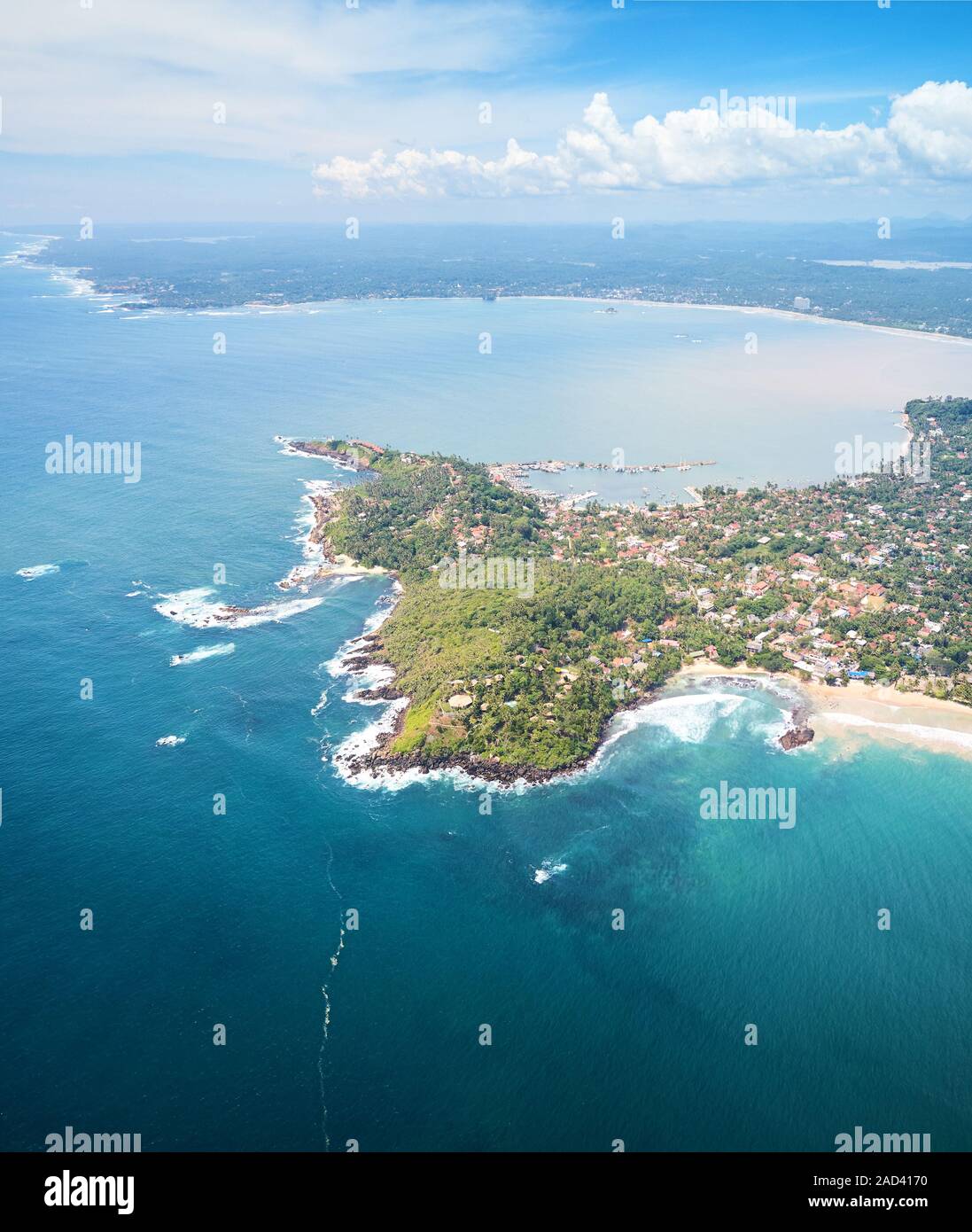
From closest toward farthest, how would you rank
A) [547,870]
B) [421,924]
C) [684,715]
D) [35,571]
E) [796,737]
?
[421,924] < [547,870] < [796,737] < [684,715] < [35,571]

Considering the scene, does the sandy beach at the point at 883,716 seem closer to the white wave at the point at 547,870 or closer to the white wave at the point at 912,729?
the white wave at the point at 912,729

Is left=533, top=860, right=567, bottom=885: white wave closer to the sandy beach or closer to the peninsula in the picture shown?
the peninsula

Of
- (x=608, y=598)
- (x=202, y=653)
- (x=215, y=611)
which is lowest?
(x=202, y=653)

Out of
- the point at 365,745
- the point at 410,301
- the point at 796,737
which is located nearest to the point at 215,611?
the point at 365,745

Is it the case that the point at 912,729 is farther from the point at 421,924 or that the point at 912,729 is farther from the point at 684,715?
the point at 421,924

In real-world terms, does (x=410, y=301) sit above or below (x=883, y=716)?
above

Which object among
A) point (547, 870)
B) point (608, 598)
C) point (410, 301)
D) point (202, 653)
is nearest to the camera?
point (547, 870)

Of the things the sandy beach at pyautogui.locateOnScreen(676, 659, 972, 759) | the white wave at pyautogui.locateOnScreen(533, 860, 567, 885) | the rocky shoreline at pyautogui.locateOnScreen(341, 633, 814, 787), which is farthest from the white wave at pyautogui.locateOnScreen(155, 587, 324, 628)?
the white wave at pyautogui.locateOnScreen(533, 860, 567, 885)
